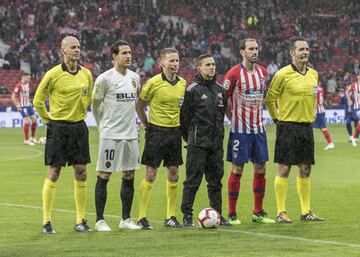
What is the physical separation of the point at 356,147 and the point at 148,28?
21574mm

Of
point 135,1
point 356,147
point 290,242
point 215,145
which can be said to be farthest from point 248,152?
point 135,1

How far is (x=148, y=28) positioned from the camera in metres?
46.8

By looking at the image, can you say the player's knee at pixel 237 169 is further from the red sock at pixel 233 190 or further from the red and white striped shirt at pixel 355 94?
the red and white striped shirt at pixel 355 94

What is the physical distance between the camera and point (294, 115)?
12.5 meters

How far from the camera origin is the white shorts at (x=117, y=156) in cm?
1169

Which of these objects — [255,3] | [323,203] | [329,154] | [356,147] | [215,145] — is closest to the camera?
[215,145]

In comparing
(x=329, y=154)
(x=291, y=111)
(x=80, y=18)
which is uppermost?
(x=80, y=18)

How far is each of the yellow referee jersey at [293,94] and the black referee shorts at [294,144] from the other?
0.34ft

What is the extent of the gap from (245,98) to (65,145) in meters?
2.45

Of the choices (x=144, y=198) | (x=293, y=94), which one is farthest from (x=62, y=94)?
(x=293, y=94)

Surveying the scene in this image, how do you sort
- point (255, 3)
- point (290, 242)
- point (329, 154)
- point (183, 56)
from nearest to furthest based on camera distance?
point (290, 242) < point (329, 154) < point (183, 56) < point (255, 3)

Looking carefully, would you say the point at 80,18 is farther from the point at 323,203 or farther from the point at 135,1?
the point at 323,203

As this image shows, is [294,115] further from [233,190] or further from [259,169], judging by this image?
[233,190]

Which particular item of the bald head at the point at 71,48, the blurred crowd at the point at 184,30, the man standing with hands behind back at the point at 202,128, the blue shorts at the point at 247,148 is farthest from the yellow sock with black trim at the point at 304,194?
the blurred crowd at the point at 184,30
